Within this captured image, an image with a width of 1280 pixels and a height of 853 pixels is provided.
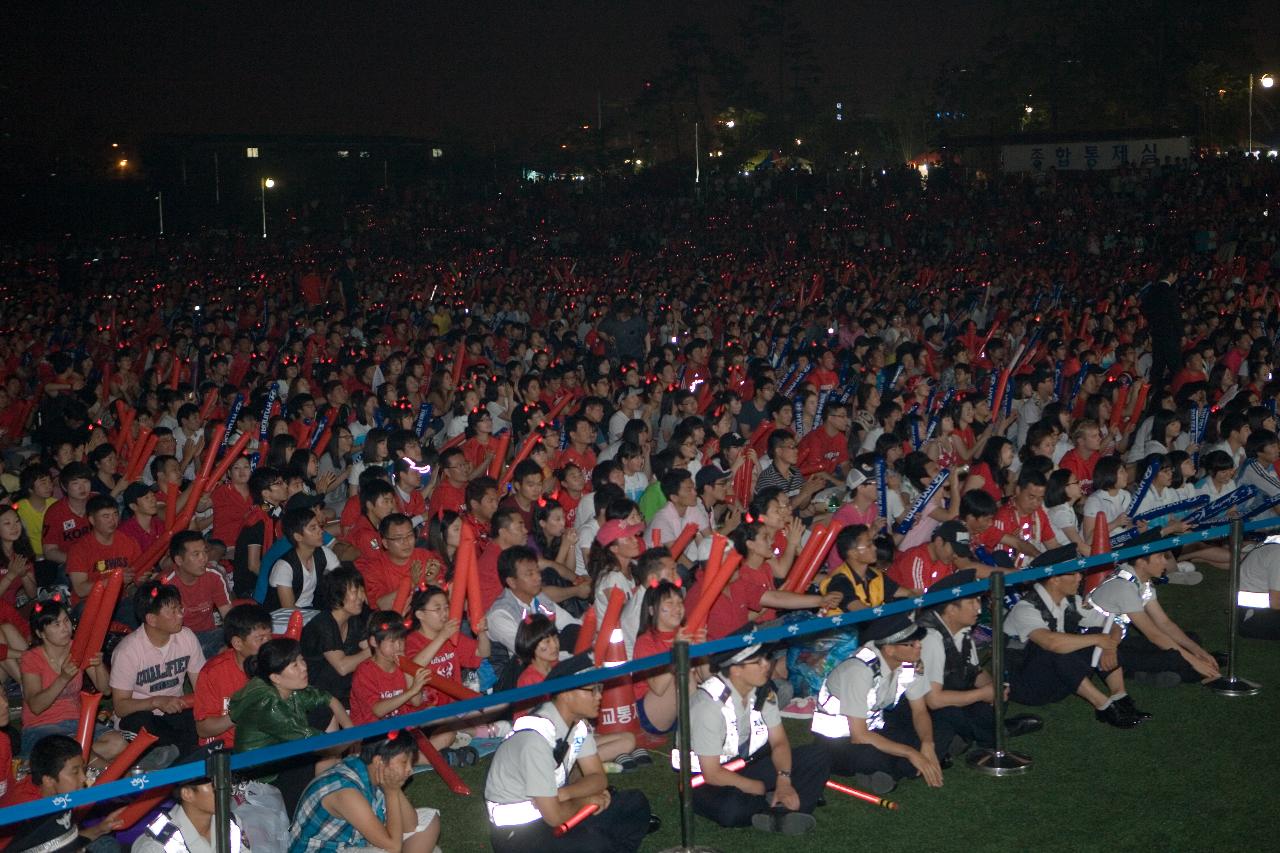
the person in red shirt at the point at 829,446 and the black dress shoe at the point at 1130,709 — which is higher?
the person in red shirt at the point at 829,446

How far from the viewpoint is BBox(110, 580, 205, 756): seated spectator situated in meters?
6.23

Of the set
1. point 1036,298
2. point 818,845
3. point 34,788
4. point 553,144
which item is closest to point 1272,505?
point 818,845

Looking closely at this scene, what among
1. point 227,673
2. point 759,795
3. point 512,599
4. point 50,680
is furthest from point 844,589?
point 50,680

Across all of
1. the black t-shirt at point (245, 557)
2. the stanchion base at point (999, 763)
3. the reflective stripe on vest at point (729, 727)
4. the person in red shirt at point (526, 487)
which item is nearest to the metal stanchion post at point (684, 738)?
the reflective stripe on vest at point (729, 727)

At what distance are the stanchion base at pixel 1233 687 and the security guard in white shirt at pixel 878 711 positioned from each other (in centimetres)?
197

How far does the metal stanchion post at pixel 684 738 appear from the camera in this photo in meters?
4.74

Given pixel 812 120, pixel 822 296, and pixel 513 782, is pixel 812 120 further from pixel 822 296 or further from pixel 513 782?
pixel 513 782

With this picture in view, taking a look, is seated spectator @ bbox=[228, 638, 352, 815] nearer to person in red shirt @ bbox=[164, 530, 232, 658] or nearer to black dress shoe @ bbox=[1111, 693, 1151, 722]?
person in red shirt @ bbox=[164, 530, 232, 658]

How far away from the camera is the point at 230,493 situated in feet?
29.1

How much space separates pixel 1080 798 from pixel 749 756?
1527 mm

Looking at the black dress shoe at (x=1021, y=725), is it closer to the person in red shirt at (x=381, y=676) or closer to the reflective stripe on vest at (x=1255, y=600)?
the reflective stripe on vest at (x=1255, y=600)

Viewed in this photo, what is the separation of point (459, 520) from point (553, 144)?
230 feet

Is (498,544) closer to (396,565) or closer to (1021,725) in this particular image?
(396,565)

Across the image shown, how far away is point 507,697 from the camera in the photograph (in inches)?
185
